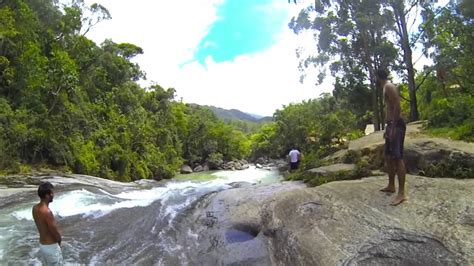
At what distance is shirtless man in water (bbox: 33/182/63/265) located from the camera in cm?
570

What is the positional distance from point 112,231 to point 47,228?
331 centimetres

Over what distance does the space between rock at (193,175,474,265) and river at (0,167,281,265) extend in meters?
0.81

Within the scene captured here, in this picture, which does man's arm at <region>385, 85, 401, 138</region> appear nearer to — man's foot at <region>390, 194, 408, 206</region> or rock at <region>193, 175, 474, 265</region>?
man's foot at <region>390, 194, 408, 206</region>

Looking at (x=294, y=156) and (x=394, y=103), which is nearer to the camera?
(x=394, y=103)

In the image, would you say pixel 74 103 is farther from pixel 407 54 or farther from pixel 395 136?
pixel 395 136

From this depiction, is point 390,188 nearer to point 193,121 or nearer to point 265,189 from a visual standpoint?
point 265,189

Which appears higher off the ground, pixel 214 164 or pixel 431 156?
pixel 431 156

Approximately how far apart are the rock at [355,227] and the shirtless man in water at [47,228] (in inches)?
100

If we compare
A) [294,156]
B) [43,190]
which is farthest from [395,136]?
[294,156]

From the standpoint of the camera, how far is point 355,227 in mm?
6215

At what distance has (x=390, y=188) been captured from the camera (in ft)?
24.2

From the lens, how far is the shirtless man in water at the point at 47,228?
18.7ft

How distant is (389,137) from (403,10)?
17.4m

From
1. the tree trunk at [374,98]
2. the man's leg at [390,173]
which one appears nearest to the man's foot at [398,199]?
the man's leg at [390,173]
